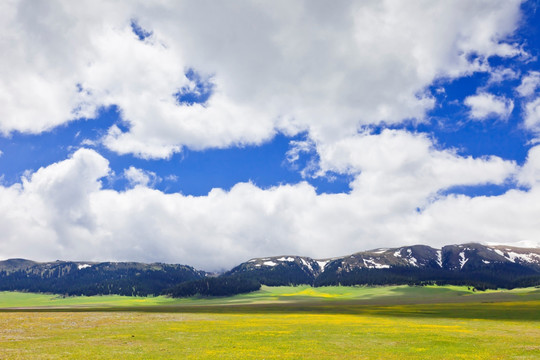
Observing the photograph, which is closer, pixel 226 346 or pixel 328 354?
pixel 328 354

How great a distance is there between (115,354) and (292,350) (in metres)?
16.3

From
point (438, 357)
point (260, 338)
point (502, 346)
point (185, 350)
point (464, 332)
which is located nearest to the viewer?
point (438, 357)

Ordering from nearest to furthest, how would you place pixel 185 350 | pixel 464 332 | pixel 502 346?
1. pixel 185 350
2. pixel 502 346
3. pixel 464 332

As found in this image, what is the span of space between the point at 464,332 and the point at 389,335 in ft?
37.5

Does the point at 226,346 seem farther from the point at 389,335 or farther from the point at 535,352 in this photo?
the point at 535,352

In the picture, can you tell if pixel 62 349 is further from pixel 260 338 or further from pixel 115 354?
pixel 260 338

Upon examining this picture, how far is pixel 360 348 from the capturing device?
32625 millimetres

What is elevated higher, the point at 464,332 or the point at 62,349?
the point at 62,349

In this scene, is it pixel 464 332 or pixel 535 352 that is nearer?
pixel 535 352

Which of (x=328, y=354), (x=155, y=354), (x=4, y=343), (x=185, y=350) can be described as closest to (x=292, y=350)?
(x=328, y=354)

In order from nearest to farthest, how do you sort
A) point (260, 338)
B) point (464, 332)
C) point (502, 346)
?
point (502, 346) → point (260, 338) → point (464, 332)

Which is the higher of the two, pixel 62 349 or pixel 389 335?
pixel 62 349

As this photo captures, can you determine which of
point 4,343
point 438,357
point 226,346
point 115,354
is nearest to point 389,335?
point 438,357

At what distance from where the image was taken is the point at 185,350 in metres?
30.8
